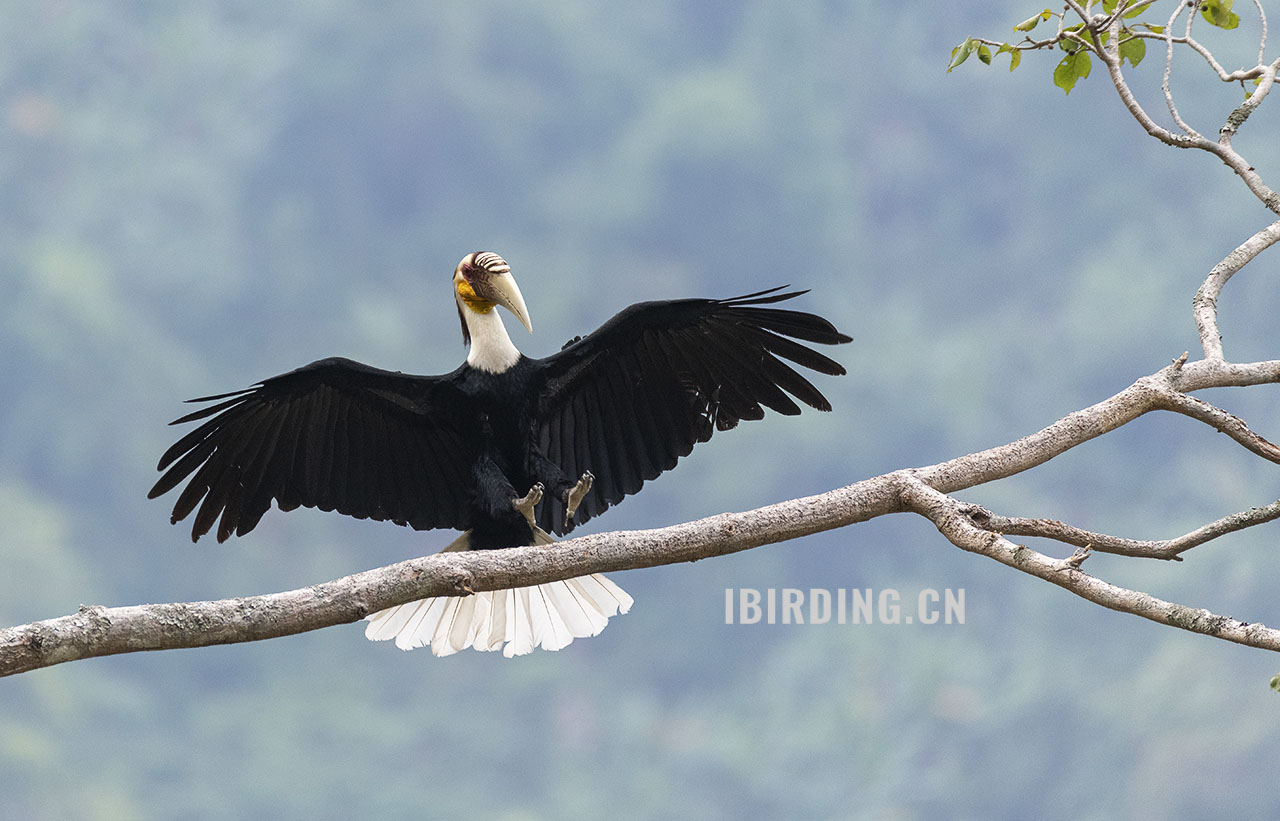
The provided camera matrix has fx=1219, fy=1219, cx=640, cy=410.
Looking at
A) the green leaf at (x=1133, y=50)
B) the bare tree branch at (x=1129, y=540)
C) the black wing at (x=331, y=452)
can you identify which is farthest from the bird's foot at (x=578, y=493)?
the green leaf at (x=1133, y=50)

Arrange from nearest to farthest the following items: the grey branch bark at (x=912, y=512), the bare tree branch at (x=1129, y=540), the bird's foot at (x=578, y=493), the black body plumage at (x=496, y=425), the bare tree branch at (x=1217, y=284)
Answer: the grey branch bark at (x=912, y=512) < the bare tree branch at (x=1129, y=540) < the bare tree branch at (x=1217, y=284) < the bird's foot at (x=578, y=493) < the black body plumage at (x=496, y=425)

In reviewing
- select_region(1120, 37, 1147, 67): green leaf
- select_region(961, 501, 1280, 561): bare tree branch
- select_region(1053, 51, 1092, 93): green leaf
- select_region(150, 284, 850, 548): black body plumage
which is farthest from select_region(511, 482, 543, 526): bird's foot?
select_region(1120, 37, 1147, 67): green leaf

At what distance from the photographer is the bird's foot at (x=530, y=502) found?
144 inches

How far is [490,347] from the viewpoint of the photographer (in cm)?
396

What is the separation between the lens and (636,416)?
4.03 m

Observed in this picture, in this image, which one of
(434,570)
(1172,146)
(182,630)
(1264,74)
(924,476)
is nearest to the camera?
(182,630)

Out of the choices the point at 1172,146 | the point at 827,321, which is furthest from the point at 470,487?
the point at 1172,146

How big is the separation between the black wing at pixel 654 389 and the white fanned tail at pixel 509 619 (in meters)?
0.23

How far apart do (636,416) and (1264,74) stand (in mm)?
2260

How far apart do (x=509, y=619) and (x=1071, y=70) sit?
8.40 feet

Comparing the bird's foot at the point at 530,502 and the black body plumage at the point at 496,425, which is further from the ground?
the black body plumage at the point at 496,425

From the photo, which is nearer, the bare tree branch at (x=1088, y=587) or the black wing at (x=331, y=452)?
the bare tree branch at (x=1088, y=587)

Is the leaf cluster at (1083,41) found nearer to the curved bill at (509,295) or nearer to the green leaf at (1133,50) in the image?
the green leaf at (1133,50)

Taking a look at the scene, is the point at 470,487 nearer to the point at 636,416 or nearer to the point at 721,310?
the point at 636,416
